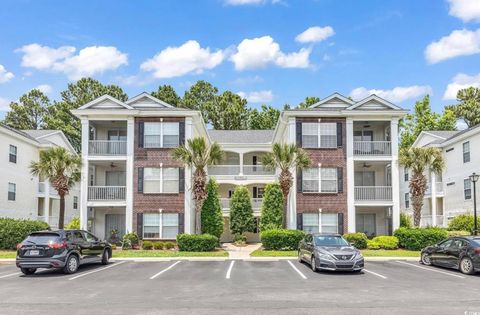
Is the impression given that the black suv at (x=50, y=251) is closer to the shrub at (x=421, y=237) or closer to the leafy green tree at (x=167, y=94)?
the shrub at (x=421, y=237)

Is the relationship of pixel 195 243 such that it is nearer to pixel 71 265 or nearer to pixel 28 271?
pixel 71 265

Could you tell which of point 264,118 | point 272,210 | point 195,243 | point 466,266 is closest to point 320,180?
→ point 272,210

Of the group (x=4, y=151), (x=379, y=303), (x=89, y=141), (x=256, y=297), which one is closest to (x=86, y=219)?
(x=89, y=141)

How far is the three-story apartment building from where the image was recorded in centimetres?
2966

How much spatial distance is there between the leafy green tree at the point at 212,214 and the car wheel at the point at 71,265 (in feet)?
46.0

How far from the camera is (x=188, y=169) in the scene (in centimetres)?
2989

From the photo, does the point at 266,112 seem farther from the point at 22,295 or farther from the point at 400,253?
the point at 22,295

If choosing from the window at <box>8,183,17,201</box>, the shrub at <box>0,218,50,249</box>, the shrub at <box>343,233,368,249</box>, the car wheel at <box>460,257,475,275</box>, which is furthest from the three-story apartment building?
the car wheel at <box>460,257,475,275</box>

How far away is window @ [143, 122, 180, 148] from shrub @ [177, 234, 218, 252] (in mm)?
6727

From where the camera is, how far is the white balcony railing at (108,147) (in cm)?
3066

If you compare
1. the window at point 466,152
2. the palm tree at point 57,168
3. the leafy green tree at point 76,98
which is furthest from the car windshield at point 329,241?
the leafy green tree at point 76,98

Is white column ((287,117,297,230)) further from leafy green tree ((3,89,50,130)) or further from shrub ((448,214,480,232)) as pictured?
leafy green tree ((3,89,50,130))

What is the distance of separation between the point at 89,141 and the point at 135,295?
2040 centimetres

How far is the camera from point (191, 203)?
30297mm
